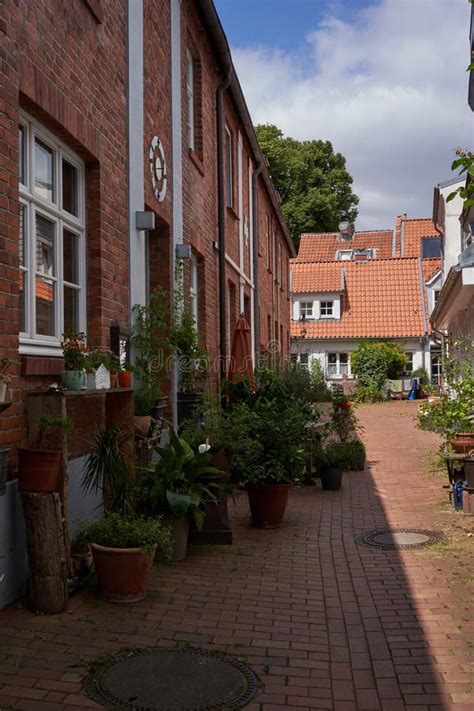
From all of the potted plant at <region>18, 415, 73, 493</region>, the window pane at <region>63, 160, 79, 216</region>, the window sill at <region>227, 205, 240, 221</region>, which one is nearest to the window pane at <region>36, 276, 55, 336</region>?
the window pane at <region>63, 160, 79, 216</region>

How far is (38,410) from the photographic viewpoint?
5516 millimetres

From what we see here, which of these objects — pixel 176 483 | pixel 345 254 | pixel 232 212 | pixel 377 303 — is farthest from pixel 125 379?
pixel 345 254

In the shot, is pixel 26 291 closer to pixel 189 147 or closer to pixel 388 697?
pixel 388 697

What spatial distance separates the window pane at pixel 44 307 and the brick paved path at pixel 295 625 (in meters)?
2.10

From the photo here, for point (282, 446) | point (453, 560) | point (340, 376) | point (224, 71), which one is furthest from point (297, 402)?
point (340, 376)

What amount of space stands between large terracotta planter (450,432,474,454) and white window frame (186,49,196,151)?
18.7 ft

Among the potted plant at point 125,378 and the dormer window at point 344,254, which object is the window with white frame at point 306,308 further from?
the potted plant at point 125,378

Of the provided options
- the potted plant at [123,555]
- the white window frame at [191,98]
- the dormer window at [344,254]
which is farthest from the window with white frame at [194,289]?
the dormer window at [344,254]

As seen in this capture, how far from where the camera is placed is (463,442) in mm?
10484

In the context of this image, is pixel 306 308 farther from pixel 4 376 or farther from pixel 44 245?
pixel 4 376

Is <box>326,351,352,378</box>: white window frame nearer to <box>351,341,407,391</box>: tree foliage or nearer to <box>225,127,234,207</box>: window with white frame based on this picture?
<box>351,341,407,391</box>: tree foliage

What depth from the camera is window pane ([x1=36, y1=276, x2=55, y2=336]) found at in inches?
245

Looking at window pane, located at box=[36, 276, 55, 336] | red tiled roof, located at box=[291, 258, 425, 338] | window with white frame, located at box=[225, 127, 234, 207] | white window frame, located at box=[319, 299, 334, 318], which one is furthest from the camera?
white window frame, located at box=[319, 299, 334, 318]

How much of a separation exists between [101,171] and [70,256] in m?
0.88
